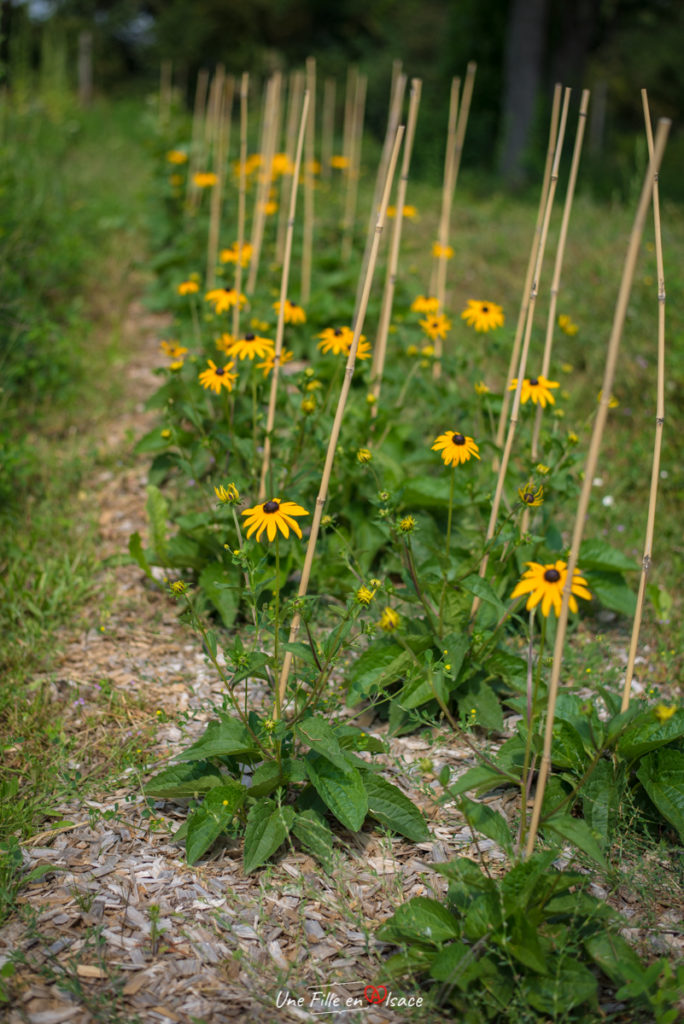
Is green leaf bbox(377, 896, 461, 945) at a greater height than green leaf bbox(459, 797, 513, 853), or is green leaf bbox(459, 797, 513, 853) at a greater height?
green leaf bbox(459, 797, 513, 853)

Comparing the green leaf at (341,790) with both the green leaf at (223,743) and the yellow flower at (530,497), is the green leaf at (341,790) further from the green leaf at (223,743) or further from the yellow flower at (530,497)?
the yellow flower at (530,497)

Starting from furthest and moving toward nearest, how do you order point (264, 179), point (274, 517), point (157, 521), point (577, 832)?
point (264, 179), point (157, 521), point (274, 517), point (577, 832)

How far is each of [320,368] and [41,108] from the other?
546cm

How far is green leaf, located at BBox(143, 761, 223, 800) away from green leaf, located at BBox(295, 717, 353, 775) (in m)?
0.28

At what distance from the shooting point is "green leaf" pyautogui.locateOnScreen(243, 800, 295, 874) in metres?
1.92

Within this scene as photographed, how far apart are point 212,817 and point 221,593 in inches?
35.6

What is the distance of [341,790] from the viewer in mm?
1973

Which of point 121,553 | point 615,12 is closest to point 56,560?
point 121,553

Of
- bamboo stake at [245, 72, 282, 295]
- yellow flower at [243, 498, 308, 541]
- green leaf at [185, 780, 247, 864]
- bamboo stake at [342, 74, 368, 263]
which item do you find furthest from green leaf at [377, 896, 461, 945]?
bamboo stake at [342, 74, 368, 263]

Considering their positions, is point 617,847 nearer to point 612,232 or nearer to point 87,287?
point 87,287

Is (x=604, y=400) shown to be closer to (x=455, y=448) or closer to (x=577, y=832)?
(x=455, y=448)

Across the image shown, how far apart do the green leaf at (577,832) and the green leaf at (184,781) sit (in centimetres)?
84

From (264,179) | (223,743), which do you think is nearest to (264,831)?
(223,743)

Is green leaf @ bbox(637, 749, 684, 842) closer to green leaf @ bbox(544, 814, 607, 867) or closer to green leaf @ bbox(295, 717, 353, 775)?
green leaf @ bbox(544, 814, 607, 867)
